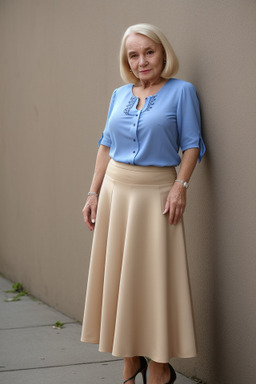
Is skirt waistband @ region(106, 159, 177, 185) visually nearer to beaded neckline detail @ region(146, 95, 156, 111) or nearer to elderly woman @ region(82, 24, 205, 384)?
elderly woman @ region(82, 24, 205, 384)

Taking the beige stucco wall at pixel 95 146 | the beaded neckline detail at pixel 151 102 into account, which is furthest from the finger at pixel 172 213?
the beaded neckline detail at pixel 151 102

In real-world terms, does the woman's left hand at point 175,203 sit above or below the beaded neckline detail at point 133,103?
below

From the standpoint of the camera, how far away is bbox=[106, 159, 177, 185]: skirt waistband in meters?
3.71

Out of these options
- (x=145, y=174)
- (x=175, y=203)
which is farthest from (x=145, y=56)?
(x=175, y=203)

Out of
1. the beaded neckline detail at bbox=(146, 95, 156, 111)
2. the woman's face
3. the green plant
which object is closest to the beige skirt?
the beaded neckline detail at bbox=(146, 95, 156, 111)

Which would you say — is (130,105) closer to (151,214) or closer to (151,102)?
(151,102)

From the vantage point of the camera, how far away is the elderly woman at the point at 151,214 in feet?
12.0

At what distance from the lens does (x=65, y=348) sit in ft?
16.6

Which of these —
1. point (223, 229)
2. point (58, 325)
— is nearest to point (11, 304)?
point (58, 325)

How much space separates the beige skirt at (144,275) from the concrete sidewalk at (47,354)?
2.03 ft

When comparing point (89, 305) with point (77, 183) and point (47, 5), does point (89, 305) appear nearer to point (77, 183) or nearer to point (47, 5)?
point (77, 183)

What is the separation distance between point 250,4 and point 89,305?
70.8 inches

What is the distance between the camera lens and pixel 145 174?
372 centimetres

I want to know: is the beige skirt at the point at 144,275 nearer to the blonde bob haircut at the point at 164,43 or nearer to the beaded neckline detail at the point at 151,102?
the beaded neckline detail at the point at 151,102
